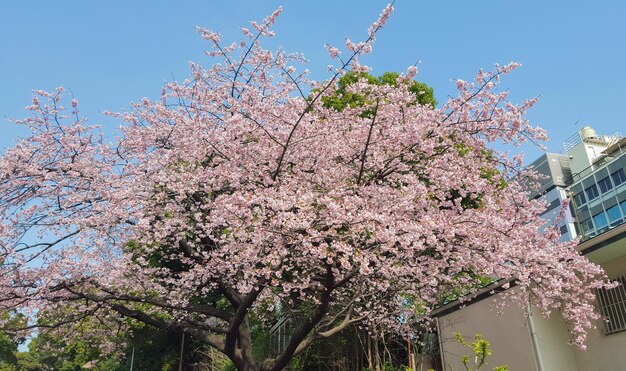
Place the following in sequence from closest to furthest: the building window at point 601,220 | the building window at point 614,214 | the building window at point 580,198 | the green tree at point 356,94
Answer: the green tree at point 356,94 → the building window at point 614,214 → the building window at point 601,220 → the building window at point 580,198

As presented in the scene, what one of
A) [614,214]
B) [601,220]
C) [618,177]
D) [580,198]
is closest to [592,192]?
[580,198]

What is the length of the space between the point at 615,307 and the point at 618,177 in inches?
1608

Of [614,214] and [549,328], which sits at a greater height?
[614,214]

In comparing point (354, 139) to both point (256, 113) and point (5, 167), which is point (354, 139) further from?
point (5, 167)

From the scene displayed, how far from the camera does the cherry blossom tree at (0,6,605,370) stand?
6891 mm

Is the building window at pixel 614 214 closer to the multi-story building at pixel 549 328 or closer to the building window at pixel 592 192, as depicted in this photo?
the building window at pixel 592 192

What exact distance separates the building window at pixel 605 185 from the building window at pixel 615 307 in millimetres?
41146

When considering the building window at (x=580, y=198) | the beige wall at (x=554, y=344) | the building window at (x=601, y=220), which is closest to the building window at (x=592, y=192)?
the building window at (x=580, y=198)

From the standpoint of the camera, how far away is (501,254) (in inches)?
279

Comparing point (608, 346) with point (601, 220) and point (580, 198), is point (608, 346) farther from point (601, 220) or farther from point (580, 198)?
point (580, 198)

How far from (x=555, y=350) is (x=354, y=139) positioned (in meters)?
4.95

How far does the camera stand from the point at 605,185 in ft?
144

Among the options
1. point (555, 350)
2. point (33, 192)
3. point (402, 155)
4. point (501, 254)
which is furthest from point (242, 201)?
point (555, 350)

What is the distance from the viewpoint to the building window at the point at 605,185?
43500mm
